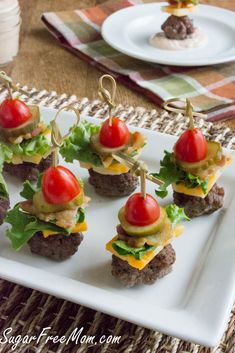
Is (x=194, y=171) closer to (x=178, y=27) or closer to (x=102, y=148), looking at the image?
(x=102, y=148)

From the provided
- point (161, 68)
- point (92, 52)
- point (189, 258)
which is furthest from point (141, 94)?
point (189, 258)

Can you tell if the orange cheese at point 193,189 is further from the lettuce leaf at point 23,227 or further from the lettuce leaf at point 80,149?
the lettuce leaf at point 23,227

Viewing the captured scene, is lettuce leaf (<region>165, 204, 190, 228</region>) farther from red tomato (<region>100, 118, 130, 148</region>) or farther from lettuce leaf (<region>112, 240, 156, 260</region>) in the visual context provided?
red tomato (<region>100, 118, 130, 148</region>)

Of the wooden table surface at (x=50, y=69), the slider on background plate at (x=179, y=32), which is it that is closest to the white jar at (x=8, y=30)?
the wooden table surface at (x=50, y=69)

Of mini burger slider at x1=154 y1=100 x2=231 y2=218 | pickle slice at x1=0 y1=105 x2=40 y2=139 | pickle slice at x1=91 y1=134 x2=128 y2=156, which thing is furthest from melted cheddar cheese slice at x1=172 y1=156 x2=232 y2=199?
pickle slice at x1=0 y1=105 x2=40 y2=139

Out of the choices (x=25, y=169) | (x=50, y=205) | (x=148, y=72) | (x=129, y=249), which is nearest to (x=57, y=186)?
(x=50, y=205)
